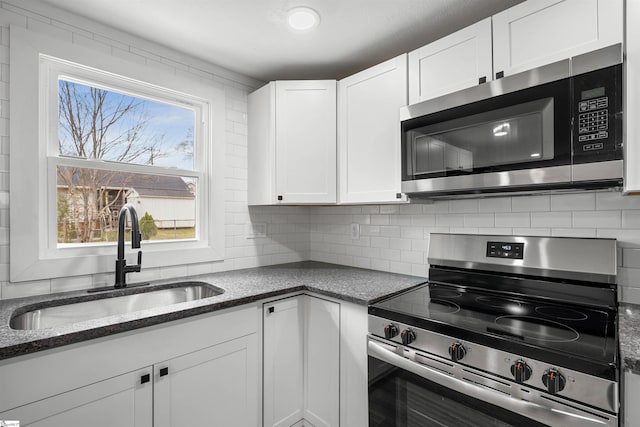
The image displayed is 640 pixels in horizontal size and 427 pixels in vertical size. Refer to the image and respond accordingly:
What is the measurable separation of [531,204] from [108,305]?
229 cm

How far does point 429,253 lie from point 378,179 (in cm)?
55

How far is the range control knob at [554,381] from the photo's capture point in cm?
99

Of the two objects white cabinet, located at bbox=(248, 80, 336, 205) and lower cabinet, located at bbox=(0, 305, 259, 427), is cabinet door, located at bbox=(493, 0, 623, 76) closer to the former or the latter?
white cabinet, located at bbox=(248, 80, 336, 205)

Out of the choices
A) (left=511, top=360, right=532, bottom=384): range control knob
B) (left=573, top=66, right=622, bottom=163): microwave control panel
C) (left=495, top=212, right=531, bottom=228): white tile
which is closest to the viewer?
(left=511, top=360, right=532, bottom=384): range control knob

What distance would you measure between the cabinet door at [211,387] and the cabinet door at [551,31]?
182 cm

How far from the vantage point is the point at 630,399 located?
0.92 meters

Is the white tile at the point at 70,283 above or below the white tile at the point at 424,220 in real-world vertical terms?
below

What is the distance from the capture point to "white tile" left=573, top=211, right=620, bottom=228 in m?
1.45

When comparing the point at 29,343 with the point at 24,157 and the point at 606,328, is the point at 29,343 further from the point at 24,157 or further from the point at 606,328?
the point at 606,328

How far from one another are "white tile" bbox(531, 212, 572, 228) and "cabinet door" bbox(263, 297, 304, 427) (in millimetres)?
1333

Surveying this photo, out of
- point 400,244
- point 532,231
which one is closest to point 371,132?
point 400,244

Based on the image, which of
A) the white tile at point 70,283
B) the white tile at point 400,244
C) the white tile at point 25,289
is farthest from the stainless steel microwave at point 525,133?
the white tile at point 25,289

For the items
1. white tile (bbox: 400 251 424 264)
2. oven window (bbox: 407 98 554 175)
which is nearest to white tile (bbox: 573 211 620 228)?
oven window (bbox: 407 98 554 175)

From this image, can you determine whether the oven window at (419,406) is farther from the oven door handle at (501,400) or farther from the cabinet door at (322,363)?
the cabinet door at (322,363)
